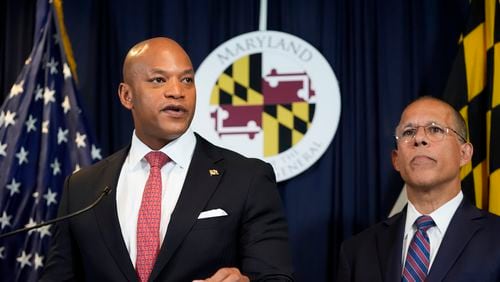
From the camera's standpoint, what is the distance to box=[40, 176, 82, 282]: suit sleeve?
2.27 m

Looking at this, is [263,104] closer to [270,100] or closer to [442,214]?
[270,100]

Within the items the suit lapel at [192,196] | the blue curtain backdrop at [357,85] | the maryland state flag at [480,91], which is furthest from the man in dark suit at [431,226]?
the suit lapel at [192,196]

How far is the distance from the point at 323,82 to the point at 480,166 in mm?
778

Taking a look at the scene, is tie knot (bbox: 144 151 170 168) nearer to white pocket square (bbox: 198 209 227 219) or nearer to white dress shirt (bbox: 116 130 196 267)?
white dress shirt (bbox: 116 130 196 267)

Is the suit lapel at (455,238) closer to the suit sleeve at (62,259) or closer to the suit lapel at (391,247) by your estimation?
the suit lapel at (391,247)

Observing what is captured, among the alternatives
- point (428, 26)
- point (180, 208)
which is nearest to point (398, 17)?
point (428, 26)

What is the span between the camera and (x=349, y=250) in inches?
120

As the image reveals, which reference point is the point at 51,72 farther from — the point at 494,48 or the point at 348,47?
the point at 494,48

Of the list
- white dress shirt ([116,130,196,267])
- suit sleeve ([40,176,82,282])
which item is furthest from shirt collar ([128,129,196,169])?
suit sleeve ([40,176,82,282])

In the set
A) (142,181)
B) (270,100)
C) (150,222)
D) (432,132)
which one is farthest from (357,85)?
(150,222)

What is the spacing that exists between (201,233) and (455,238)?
105cm

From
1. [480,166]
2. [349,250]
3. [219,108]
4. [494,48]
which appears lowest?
[349,250]

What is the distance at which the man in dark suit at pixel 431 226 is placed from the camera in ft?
8.86

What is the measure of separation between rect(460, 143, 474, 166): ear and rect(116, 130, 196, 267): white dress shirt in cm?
111
